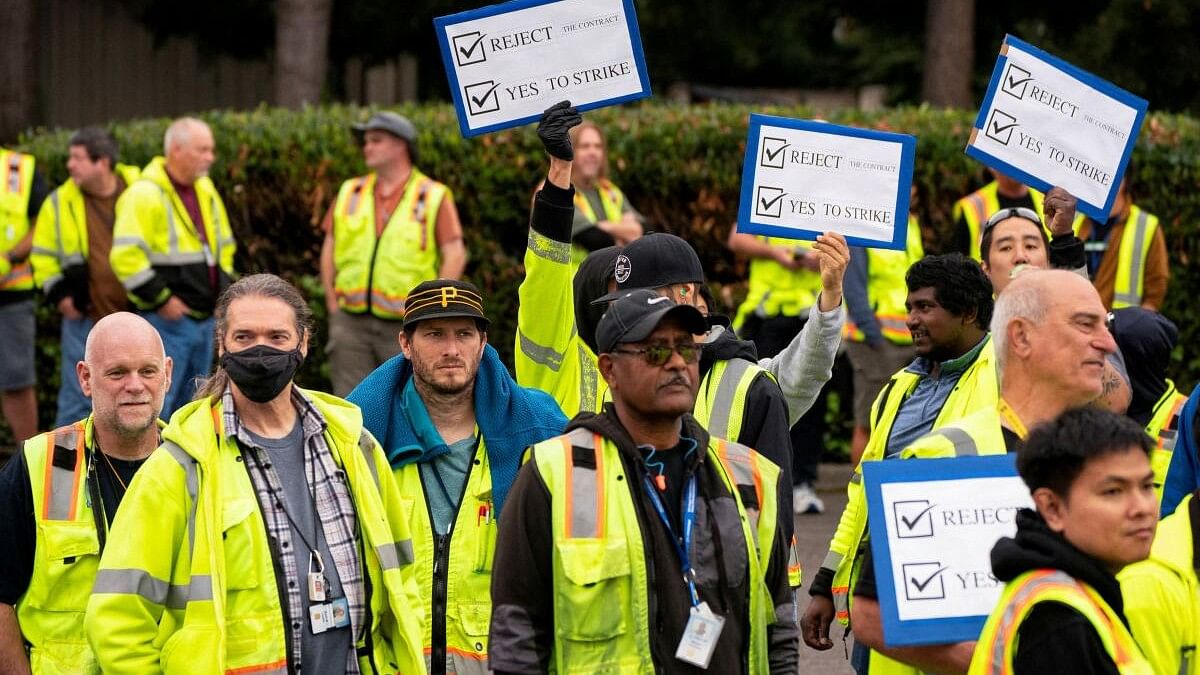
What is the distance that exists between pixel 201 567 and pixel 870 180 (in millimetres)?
3043

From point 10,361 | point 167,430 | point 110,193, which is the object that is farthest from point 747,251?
point 167,430

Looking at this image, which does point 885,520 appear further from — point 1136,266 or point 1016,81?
point 1136,266

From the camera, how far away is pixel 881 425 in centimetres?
552

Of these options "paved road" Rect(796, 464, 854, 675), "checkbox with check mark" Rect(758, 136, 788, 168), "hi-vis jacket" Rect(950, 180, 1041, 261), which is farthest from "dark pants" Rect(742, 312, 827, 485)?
"checkbox with check mark" Rect(758, 136, 788, 168)

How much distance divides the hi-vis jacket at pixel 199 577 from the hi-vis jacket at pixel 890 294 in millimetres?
6342

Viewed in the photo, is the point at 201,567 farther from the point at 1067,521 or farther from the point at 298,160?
the point at 298,160

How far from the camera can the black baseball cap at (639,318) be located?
4043 millimetres

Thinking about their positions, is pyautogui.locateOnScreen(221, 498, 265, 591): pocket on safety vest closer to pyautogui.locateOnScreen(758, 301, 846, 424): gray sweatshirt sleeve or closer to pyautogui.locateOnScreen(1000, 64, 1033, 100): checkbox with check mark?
pyautogui.locateOnScreen(758, 301, 846, 424): gray sweatshirt sleeve

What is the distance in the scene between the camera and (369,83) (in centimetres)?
2378

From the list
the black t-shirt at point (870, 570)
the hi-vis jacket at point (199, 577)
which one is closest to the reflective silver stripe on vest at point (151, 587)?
the hi-vis jacket at point (199, 577)

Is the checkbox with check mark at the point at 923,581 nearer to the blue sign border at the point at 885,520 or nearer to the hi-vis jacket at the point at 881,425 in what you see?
the blue sign border at the point at 885,520

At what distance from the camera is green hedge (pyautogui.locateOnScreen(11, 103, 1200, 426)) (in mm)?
11422

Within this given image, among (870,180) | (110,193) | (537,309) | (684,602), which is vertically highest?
(110,193)

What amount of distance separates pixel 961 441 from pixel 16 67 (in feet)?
43.0
